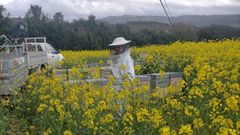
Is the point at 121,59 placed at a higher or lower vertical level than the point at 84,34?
higher

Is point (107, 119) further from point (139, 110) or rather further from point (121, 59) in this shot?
point (121, 59)

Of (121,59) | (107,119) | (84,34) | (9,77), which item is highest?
(121,59)

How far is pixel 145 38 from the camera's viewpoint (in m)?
39.2

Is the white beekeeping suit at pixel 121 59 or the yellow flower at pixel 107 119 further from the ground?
the white beekeeping suit at pixel 121 59

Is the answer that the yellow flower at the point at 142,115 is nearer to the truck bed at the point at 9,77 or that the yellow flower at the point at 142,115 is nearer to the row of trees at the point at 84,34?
the truck bed at the point at 9,77

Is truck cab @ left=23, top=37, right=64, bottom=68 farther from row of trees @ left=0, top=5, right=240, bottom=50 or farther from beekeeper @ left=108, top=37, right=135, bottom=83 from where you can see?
row of trees @ left=0, top=5, right=240, bottom=50

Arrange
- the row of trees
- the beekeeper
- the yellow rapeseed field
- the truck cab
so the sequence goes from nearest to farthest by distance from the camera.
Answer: the yellow rapeseed field, the beekeeper, the truck cab, the row of trees

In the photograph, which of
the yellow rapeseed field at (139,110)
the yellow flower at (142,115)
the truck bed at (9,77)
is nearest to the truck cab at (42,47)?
the truck bed at (9,77)

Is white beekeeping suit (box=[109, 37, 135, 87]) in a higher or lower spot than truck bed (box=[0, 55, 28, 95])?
higher

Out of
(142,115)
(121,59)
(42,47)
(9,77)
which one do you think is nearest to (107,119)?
(142,115)

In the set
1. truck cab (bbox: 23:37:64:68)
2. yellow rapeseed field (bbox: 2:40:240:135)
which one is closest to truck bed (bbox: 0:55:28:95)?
yellow rapeseed field (bbox: 2:40:240:135)

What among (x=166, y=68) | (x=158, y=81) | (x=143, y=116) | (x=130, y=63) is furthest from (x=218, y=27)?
(x=143, y=116)

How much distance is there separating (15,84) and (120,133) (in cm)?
449

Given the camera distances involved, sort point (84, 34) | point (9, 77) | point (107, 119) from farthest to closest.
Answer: point (84, 34), point (9, 77), point (107, 119)
